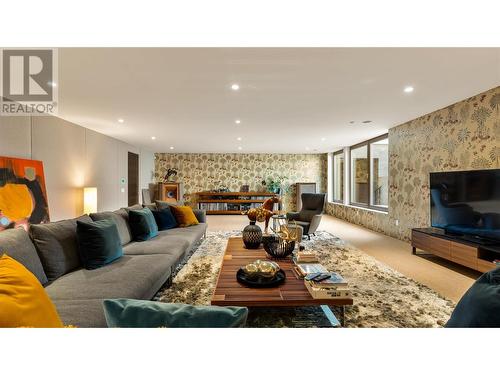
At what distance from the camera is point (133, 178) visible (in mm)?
7352

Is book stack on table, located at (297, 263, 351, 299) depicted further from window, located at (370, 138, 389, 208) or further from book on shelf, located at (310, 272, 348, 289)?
window, located at (370, 138, 389, 208)

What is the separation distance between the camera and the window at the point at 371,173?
5750 mm

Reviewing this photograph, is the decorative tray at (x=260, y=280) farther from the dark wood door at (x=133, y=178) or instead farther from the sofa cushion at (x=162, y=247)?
the dark wood door at (x=133, y=178)

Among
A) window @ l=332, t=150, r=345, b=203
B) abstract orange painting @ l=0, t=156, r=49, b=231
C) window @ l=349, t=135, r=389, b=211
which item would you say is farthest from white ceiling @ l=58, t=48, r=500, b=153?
window @ l=332, t=150, r=345, b=203

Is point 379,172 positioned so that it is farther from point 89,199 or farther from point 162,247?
point 89,199

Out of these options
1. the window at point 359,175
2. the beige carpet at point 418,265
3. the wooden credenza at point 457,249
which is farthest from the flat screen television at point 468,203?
the window at point 359,175

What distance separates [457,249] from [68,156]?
19.2ft

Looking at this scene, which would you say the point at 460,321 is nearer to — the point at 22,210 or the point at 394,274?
the point at 394,274

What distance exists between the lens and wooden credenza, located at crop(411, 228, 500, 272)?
2.69 meters

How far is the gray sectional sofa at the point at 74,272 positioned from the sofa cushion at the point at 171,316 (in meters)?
0.86

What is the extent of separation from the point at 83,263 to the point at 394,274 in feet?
10.5

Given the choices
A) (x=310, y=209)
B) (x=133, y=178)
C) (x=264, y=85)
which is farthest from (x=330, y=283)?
(x=133, y=178)
